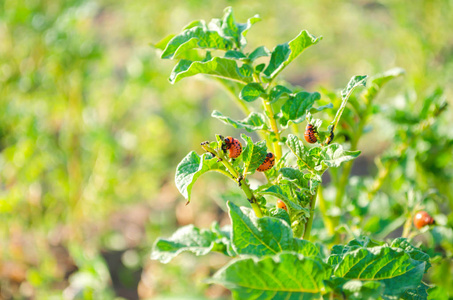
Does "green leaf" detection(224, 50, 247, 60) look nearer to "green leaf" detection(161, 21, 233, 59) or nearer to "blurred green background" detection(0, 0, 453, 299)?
"green leaf" detection(161, 21, 233, 59)

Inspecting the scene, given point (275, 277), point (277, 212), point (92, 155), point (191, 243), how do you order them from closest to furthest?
point (275, 277), point (277, 212), point (191, 243), point (92, 155)

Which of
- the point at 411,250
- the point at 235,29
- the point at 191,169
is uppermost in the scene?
the point at 235,29

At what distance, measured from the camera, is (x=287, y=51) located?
1.93 ft

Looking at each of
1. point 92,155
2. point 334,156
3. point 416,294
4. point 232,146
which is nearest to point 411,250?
point 416,294

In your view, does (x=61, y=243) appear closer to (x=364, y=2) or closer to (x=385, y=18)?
(x=385, y=18)

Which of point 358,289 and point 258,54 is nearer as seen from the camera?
point 358,289

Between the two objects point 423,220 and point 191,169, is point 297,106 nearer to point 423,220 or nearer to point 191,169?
point 191,169

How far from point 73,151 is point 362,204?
1.65 metres

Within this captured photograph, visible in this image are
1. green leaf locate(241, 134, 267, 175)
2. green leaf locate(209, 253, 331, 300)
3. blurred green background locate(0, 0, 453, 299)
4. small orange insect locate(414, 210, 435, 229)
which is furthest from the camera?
blurred green background locate(0, 0, 453, 299)

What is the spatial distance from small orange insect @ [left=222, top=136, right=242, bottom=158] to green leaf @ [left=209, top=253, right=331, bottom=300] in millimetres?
165

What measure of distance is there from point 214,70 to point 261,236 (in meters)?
0.23

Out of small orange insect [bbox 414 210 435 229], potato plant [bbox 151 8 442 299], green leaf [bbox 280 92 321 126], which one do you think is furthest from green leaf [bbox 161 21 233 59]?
small orange insect [bbox 414 210 435 229]

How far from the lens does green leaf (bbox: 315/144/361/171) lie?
0.50m

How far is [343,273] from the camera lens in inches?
18.5
